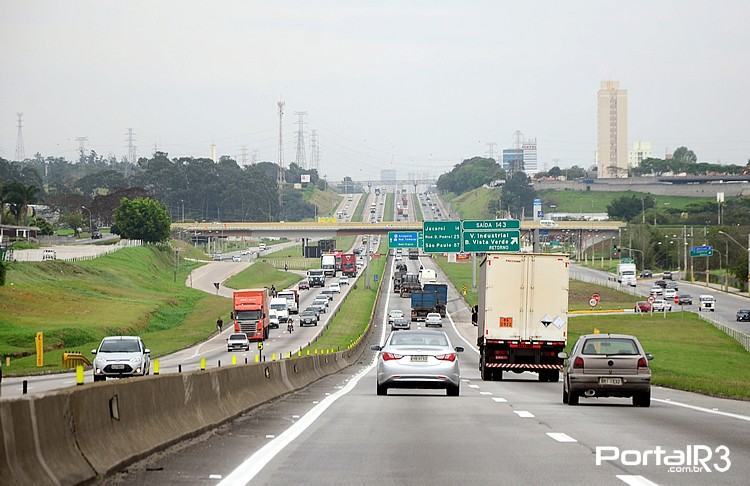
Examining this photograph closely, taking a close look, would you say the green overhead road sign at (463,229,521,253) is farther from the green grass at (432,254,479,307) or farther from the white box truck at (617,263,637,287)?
the white box truck at (617,263,637,287)

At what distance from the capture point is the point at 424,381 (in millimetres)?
28562

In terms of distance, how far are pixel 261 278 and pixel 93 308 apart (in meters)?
65.4

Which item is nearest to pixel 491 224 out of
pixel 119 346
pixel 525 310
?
pixel 119 346

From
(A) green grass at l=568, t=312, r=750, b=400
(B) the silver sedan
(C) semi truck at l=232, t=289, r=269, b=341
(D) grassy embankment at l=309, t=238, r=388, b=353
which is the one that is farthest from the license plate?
(C) semi truck at l=232, t=289, r=269, b=341

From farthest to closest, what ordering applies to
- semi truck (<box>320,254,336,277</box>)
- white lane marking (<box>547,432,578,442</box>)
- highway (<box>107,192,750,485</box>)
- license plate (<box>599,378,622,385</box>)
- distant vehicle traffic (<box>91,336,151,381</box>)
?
semi truck (<box>320,254,336,277</box>)
distant vehicle traffic (<box>91,336,151,381</box>)
license plate (<box>599,378,622,385</box>)
white lane marking (<box>547,432,578,442</box>)
highway (<box>107,192,750,485</box>)

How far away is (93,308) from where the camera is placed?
93.6 metres

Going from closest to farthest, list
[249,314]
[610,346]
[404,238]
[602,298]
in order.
Answer: [610,346] → [249,314] → [404,238] → [602,298]

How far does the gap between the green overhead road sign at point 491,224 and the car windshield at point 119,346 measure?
4536cm

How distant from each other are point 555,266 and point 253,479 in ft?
95.4

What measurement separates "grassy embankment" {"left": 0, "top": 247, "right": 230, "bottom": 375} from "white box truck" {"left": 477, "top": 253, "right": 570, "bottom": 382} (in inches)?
838

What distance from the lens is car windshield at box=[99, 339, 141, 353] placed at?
43.1 meters

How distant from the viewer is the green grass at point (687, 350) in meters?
38.9

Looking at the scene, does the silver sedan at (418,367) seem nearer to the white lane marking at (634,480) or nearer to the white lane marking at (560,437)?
the white lane marking at (560,437)

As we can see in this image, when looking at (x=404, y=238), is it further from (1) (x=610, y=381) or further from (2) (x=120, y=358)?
(1) (x=610, y=381)
